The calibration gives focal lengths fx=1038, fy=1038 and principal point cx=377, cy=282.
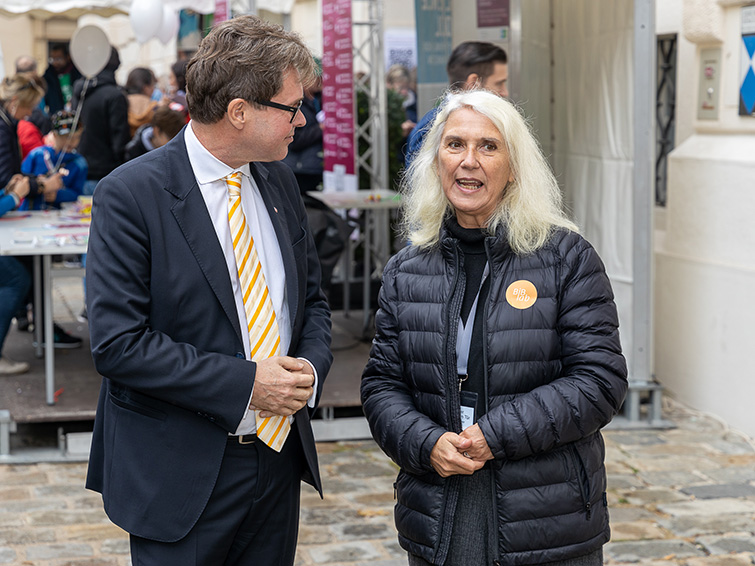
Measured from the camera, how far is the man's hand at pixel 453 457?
2.50 meters

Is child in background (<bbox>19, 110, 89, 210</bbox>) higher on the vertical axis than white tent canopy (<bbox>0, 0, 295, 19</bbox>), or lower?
lower

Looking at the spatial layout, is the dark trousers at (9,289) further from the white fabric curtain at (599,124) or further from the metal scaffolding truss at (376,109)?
the metal scaffolding truss at (376,109)

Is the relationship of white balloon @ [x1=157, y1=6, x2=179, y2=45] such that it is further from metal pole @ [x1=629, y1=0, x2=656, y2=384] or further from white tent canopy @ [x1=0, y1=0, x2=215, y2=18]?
metal pole @ [x1=629, y1=0, x2=656, y2=384]

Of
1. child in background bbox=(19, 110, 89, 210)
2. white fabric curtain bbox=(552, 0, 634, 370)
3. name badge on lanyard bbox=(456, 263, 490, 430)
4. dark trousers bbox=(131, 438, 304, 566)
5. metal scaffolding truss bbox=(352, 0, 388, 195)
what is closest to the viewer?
dark trousers bbox=(131, 438, 304, 566)

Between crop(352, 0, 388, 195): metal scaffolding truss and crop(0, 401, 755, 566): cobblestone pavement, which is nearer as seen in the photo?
crop(0, 401, 755, 566): cobblestone pavement

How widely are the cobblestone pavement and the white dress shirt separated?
2.00 meters

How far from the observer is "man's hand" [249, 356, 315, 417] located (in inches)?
95.0

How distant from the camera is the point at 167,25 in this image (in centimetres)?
1265

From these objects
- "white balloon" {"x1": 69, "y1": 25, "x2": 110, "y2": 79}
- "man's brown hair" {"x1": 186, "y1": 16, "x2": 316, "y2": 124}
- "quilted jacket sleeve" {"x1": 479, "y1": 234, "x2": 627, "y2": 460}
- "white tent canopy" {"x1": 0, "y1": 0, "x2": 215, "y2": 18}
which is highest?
"white tent canopy" {"x1": 0, "y1": 0, "x2": 215, "y2": 18}

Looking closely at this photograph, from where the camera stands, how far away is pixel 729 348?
6.30m

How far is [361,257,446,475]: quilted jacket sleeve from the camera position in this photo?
8.49ft

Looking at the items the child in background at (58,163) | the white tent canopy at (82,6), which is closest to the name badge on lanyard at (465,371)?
the child in background at (58,163)

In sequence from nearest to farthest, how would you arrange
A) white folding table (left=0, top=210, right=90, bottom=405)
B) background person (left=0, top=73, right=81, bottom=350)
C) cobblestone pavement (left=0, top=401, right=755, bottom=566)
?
cobblestone pavement (left=0, top=401, right=755, bottom=566)
white folding table (left=0, top=210, right=90, bottom=405)
background person (left=0, top=73, right=81, bottom=350)

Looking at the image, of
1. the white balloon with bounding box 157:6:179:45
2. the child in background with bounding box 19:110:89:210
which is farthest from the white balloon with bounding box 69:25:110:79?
the white balloon with bounding box 157:6:179:45
